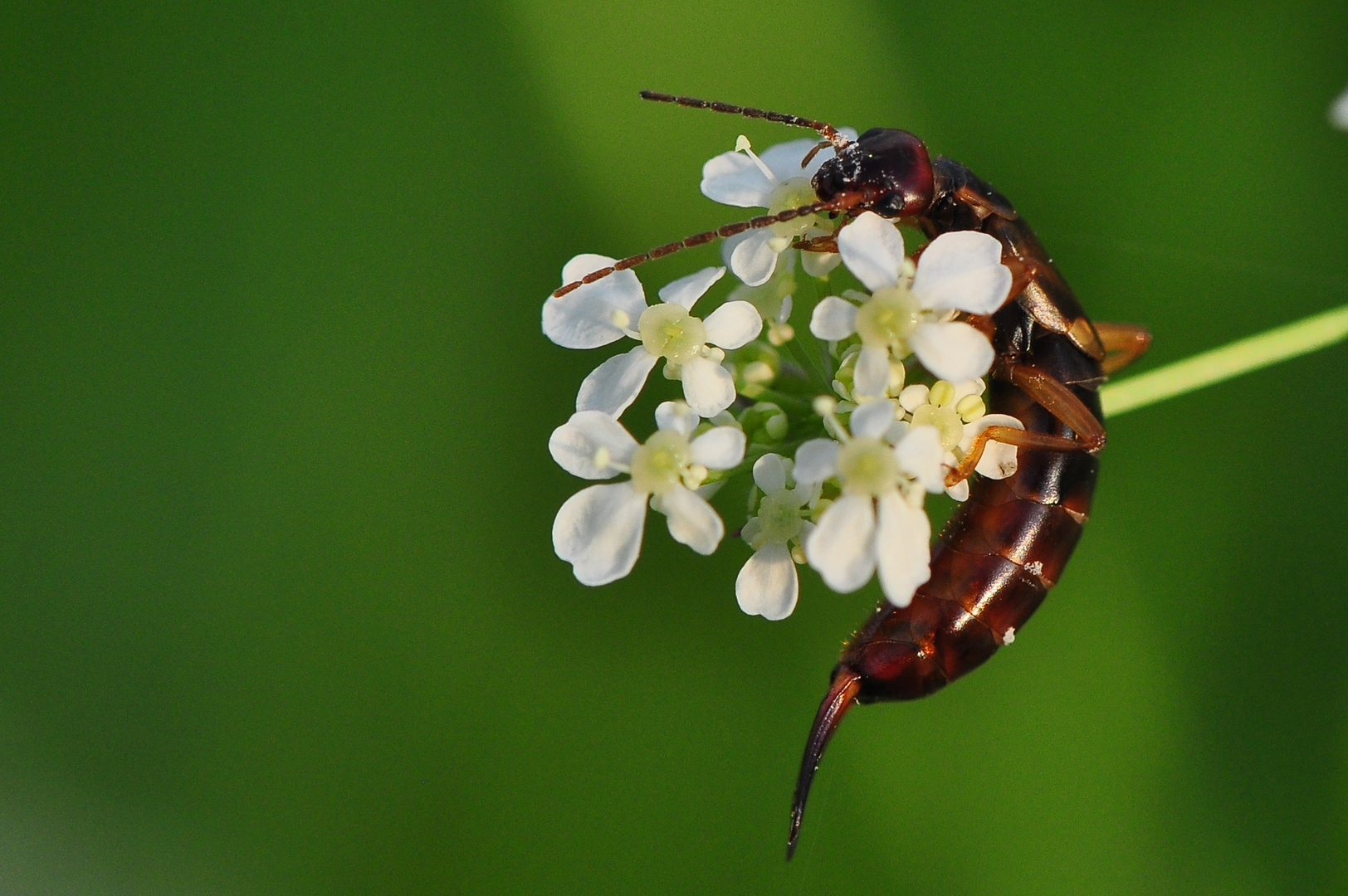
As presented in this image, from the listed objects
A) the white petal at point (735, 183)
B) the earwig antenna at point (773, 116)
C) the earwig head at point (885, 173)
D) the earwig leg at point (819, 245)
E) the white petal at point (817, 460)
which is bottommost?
the white petal at point (817, 460)

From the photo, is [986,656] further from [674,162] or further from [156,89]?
[156,89]

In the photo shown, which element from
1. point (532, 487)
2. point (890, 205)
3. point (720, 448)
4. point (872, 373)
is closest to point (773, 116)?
point (890, 205)

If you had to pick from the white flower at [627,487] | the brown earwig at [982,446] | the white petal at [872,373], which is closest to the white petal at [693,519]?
the white flower at [627,487]

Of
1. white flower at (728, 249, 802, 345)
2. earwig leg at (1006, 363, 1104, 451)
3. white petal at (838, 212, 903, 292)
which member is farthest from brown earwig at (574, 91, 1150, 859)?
white petal at (838, 212, 903, 292)

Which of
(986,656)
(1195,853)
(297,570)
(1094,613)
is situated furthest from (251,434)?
(1195,853)

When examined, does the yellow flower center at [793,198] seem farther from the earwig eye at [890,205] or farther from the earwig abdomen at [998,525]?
the earwig abdomen at [998,525]

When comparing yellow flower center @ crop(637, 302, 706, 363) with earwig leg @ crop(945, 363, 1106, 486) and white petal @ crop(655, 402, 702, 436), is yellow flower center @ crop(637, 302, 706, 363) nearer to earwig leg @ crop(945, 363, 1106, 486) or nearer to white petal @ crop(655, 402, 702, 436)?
white petal @ crop(655, 402, 702, 436)
